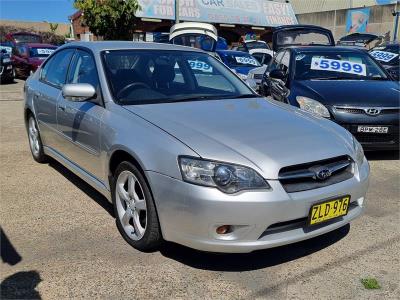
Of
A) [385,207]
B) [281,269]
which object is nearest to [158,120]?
[281,269]

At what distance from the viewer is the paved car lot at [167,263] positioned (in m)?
2.98

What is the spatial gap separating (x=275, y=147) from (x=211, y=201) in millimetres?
Result: 617

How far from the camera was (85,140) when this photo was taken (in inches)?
160

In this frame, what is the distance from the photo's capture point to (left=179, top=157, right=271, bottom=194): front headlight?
288 centimetres

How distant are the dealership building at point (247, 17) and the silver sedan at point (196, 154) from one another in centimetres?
2623

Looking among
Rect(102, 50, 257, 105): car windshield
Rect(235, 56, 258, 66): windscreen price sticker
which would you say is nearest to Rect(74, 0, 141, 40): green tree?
Rect(235, 56, 258, 66): windscreen price sticker

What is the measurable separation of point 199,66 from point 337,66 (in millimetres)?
3189

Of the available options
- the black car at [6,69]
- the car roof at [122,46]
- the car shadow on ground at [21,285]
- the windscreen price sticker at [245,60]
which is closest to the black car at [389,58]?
the windscreen price sticker at [245,60]

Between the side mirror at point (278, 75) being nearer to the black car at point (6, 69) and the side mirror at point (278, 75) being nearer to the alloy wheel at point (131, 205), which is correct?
the alloy wheel at point (131, 205)

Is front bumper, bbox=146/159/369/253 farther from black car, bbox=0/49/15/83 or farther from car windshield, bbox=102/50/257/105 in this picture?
black car, bbox=0/49/15/83

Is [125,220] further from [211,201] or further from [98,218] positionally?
[211,201]

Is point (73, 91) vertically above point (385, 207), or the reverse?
point (73, 91)

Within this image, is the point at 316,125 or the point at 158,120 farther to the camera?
the point at 316,125

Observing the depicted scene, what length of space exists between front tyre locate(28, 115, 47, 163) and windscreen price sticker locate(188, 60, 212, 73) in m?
2.19
